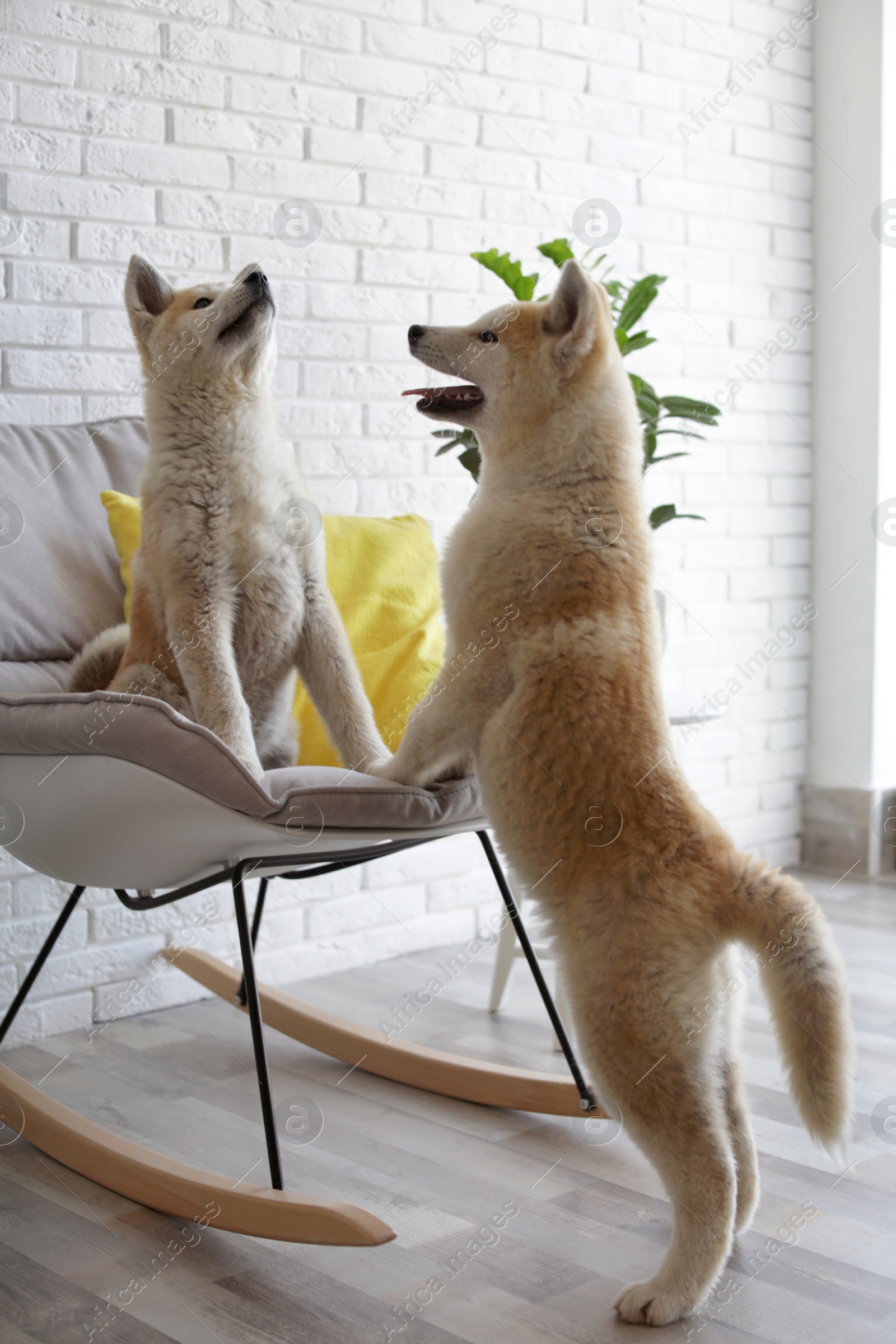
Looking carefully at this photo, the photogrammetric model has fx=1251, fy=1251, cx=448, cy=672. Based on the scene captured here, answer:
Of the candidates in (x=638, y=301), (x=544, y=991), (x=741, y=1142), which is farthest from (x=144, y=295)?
(x=741, y=1142)

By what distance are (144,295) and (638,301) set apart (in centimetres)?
109

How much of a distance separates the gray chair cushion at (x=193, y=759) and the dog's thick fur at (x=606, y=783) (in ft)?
0.20

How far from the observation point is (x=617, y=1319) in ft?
5.03

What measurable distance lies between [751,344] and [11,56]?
233 cm

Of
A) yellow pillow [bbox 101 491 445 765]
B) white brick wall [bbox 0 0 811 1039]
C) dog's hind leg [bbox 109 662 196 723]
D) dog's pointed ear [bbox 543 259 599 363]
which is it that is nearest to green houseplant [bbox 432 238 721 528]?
yellow pillow [bbox 101 491 445 765]

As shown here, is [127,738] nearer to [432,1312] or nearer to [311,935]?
[432,1312]

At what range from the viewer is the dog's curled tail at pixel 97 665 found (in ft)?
6.86

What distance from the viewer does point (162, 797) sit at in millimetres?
1651

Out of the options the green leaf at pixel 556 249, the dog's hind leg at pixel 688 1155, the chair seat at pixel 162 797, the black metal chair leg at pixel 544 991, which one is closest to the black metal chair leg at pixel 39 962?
the chair seat at pixel 162 797

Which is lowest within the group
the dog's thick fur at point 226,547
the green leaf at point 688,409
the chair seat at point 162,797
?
the chair seat at point 162,797

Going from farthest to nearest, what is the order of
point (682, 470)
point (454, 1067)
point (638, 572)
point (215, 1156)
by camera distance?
1. point (682, 470)
2. point (454, 1067)
3. point (215, 1156)
4. point (638, 572)

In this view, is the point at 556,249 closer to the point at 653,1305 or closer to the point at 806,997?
the point at 806,997

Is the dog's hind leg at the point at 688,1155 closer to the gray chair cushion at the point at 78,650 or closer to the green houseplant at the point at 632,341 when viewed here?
the gray chair cushion at the point at 78,650

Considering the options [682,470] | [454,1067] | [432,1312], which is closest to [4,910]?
[454,1067]
